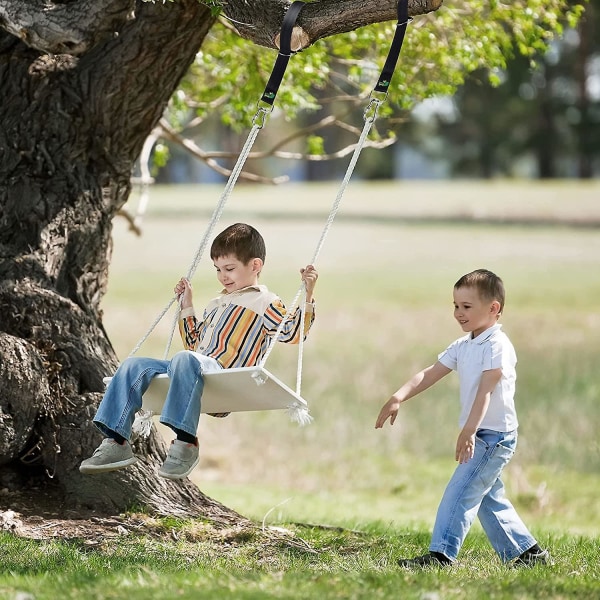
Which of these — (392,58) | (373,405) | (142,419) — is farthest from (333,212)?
(373,405)

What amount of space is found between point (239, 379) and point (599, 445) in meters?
10.8

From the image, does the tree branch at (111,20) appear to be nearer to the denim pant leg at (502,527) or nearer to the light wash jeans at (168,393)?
the light wash jeans at (168,393)

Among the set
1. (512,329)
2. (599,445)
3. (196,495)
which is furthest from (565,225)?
(196,495)

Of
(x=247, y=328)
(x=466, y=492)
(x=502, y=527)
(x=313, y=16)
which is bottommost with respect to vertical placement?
(x=502, y=527)

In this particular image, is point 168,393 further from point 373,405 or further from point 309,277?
point 373,405

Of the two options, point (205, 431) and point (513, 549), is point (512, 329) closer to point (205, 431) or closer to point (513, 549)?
point (205, 431)

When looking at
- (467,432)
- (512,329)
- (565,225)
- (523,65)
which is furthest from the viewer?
(523,65)

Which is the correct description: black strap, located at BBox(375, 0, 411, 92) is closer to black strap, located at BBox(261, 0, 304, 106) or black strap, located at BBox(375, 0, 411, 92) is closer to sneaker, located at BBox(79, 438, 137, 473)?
black strap, located at BBox(261, 0, 304, 106)

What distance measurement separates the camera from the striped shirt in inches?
208

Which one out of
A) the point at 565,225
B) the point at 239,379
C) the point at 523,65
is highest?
the point at 523,65

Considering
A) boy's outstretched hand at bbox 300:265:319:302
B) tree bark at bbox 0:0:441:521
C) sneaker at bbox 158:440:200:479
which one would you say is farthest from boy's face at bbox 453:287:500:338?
tree bark at bbox 0:0:441:521

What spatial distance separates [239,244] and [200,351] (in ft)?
1.75

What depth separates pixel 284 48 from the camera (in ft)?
17.4

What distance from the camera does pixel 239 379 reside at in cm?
468
